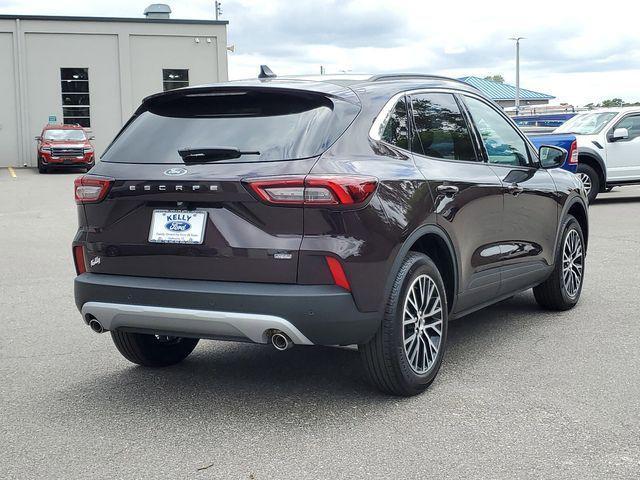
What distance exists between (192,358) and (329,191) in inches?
83.3

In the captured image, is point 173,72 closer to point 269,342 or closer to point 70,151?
point 70,151

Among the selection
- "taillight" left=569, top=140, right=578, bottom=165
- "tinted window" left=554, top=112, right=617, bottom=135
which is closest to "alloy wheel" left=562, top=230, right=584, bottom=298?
"taillight" left=569, top=140, right=578, bottom=165

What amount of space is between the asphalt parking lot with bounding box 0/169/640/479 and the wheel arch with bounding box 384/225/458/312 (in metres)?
0.53

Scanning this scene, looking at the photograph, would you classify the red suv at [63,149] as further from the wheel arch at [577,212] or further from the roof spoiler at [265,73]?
the roof spoiler at [265,73]

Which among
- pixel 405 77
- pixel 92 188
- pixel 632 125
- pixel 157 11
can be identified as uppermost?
pixel 157 11

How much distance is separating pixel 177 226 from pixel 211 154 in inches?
15.8

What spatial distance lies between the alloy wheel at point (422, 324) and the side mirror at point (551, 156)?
7.03 ft

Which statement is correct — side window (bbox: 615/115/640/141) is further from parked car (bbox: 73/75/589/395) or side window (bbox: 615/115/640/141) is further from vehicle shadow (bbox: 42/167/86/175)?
vehicle shadow (bbox: 42/167/86/175)

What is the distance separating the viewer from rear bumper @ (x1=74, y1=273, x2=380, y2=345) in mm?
4430

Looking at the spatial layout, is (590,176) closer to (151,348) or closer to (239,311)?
(151,348)

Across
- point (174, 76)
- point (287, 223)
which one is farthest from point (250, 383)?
point (174, 76)

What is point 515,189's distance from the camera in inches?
248

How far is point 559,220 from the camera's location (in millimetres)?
7098

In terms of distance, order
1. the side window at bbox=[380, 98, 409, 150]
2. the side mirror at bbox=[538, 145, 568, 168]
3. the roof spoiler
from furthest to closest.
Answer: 1. the side mirror at bbox=[538, 145, 568, 168]
2. the roof spoiler
3. the side window at bbox=[380, 98, 409, 150]
